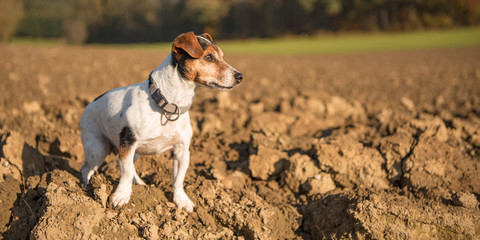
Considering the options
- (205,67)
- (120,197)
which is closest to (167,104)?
(205,67)

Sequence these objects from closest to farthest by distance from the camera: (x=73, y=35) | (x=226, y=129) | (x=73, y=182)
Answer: (x=73, y=182) → (x=226, y=129) → (x=73, y=35)

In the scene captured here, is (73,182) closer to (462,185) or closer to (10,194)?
(10,194)

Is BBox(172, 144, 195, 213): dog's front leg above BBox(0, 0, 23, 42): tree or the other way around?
above

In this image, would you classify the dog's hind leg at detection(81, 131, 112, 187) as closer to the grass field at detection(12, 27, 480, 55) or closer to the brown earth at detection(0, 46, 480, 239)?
A: the brown earth at detection(0, 46, 480, 239)

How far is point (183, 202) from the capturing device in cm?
357

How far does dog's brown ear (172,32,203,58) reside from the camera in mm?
3031

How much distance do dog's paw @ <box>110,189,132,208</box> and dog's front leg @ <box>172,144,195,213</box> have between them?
46cm

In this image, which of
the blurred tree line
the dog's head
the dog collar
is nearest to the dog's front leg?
the dog collar

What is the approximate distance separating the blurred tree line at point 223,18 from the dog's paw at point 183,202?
48125 millimetres

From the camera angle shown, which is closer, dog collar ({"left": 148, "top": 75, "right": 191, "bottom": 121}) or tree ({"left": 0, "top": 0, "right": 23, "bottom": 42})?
dog collar ({"left": 148, "top": 75, "right": 191, "bottom": 121})

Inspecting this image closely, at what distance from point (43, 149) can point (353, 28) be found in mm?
54341

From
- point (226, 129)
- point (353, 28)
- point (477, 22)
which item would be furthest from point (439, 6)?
point (226, 129)

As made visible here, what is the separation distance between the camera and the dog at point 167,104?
10.4ft

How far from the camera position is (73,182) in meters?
3.50
